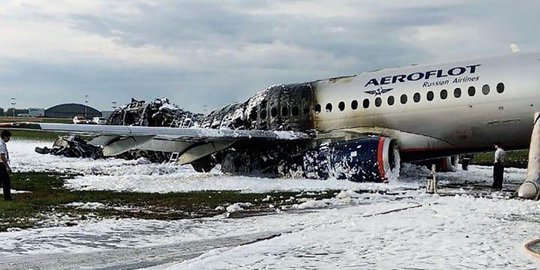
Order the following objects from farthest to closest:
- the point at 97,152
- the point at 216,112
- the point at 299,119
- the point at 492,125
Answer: the point at 97,152 → the point at 216,112 → the point at 299,119 → the point at 492,125

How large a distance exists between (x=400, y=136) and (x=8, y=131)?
11275 mm

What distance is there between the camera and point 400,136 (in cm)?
2058

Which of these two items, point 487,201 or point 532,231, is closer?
point 532,231

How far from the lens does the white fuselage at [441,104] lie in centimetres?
1864

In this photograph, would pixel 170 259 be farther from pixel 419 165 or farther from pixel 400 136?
A: pixel 419 165

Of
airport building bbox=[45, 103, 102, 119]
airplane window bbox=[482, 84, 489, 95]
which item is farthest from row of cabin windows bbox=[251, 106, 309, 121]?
airport building bbox=[45, 103, 102, 119]

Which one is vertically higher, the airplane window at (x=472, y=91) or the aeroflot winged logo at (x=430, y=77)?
the aeroflot winged logo at (x=430, y=77)

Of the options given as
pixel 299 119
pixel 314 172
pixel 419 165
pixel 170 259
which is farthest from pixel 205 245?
pixel 419 165

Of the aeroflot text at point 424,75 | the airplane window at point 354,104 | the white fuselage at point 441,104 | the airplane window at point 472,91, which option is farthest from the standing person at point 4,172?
the airplane window at point 472,91

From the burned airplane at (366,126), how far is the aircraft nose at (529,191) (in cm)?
454

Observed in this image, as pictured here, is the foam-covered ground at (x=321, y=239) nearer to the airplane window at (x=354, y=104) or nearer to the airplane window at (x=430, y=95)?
the airplane window at (x=430, y=95)

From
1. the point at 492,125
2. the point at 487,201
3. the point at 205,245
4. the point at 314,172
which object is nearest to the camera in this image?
the point at 205,245

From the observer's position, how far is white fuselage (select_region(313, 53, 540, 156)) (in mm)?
18641

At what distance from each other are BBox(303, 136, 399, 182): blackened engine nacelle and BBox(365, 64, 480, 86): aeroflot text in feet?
6.60
